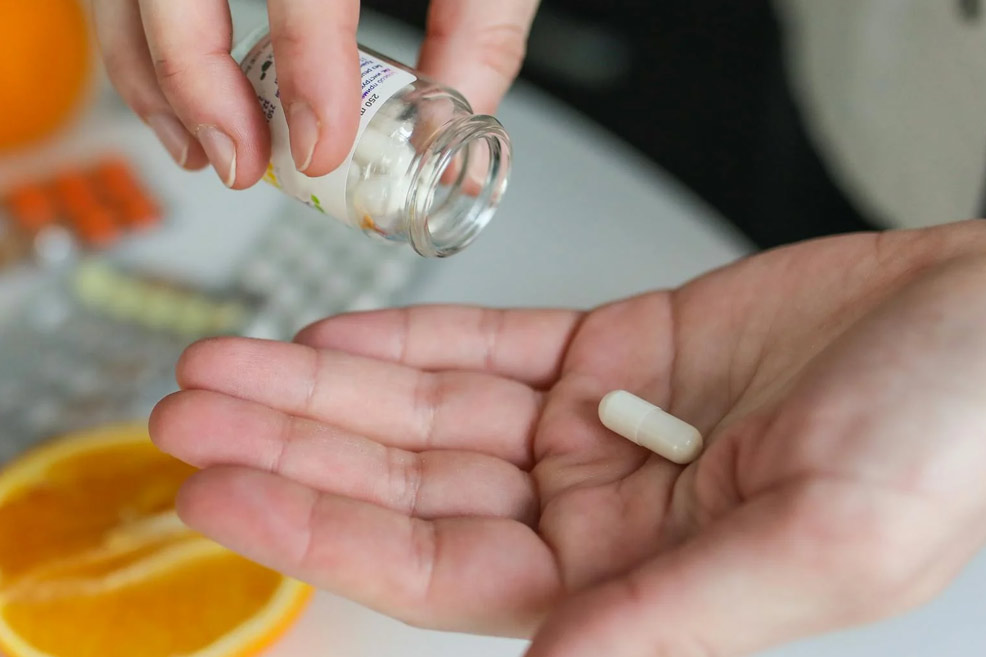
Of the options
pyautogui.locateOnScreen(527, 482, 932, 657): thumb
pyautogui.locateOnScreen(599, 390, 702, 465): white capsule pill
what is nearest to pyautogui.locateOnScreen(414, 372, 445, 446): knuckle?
pyautogui.locateOnScreen(599, 390, 702, 465): white capsule pill

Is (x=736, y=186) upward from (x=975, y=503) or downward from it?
downward

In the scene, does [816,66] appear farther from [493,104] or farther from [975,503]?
[975,503]

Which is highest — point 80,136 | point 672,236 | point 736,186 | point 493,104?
point 493,104

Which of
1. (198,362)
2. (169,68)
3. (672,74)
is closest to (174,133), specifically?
(169,68)

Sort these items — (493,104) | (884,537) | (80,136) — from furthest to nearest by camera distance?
(80,136), (493,104), (884,537)

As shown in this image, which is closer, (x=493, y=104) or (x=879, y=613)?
(x=879, y=613)

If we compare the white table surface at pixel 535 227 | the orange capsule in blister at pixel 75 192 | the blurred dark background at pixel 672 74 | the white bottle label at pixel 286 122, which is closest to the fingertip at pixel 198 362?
the white bottle label at pixel 286 122

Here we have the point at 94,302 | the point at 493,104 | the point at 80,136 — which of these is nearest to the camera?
the point at 493,104

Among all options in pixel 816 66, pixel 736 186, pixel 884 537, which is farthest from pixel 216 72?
pixel 736 186
